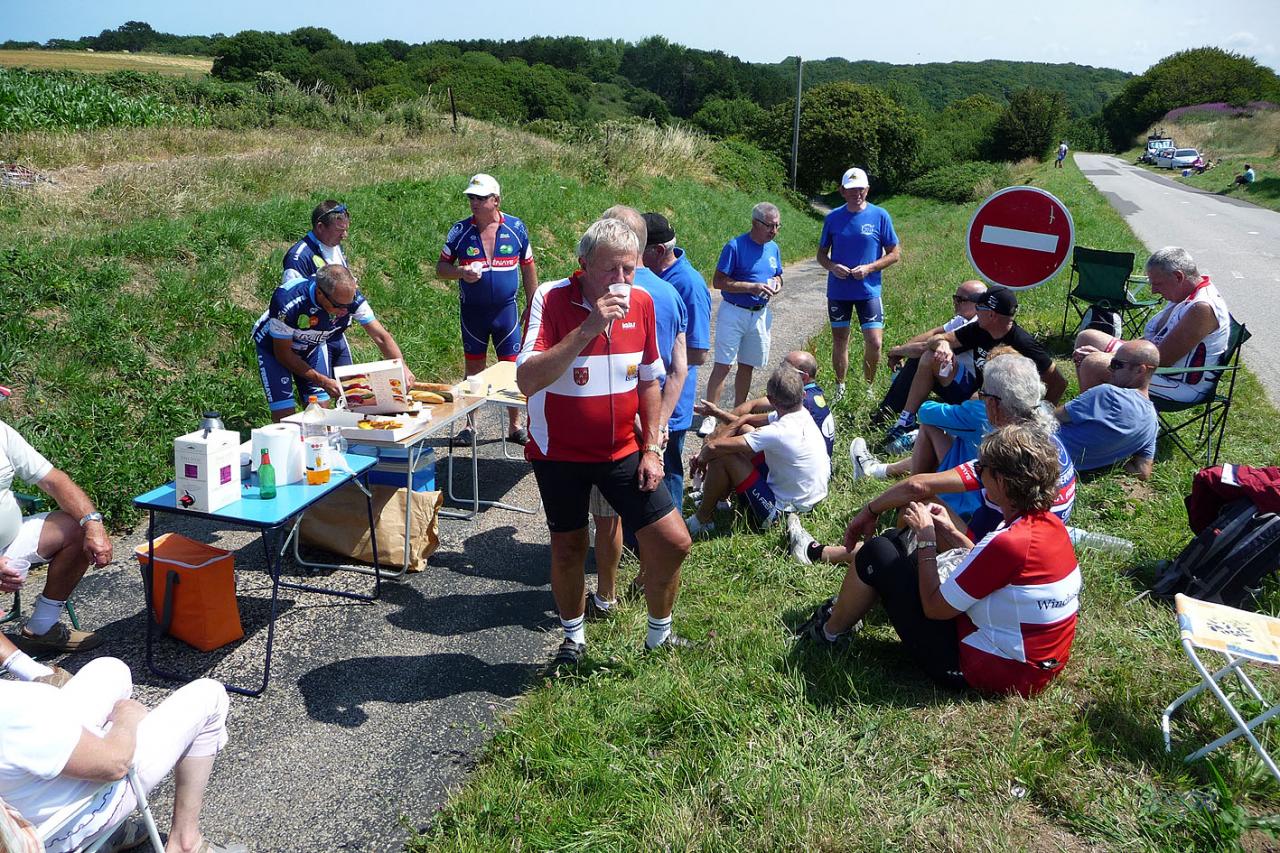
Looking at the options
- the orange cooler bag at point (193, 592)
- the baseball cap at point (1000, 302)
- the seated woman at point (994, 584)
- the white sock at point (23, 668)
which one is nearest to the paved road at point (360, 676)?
the orange cooler bag at point (193, 592)

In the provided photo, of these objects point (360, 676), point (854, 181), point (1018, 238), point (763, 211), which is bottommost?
point (360, 676)

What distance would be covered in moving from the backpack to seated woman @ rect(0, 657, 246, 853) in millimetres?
4142

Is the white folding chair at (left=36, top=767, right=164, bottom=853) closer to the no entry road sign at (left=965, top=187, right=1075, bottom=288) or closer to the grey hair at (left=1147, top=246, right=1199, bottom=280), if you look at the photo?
the no entry road sign at (left=965, top=187, right=1075, bottom=288)

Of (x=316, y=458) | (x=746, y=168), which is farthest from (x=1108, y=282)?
(x=746, y=168)

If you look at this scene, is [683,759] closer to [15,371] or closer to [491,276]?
[491,276]

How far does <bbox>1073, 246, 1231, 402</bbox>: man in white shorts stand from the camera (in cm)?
591

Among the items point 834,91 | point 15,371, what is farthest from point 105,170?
point 834,91

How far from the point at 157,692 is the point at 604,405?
2325mm

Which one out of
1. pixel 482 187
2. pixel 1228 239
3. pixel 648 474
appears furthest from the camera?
pixel 1228 239

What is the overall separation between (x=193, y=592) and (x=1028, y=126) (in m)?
59.0

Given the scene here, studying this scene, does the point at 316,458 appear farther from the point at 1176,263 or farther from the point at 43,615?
the point at 1176,263

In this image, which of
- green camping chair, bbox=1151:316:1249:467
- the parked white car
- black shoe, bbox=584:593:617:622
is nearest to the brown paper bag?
black shoe, bbox=584:593:617:622

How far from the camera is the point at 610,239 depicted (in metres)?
3.20

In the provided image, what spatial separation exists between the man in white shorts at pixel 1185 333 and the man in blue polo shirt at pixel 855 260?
181cm
